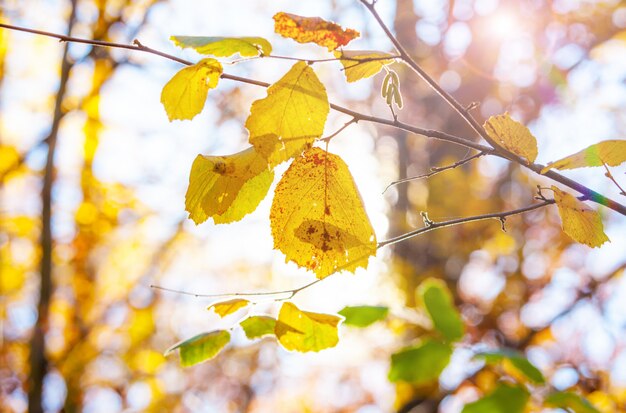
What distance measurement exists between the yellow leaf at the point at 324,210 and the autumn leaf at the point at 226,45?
0.10m

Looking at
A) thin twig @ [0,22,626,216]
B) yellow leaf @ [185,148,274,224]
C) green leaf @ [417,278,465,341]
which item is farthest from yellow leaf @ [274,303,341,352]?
green leaf @ [417,278,465,341]

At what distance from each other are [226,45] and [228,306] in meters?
0.27

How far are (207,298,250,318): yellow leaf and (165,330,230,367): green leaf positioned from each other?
36 mm

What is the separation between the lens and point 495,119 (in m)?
0.49

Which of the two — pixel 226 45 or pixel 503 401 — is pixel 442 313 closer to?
pixel 503 401

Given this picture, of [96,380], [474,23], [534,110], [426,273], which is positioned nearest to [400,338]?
[426,273]

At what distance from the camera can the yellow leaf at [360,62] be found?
0.47m

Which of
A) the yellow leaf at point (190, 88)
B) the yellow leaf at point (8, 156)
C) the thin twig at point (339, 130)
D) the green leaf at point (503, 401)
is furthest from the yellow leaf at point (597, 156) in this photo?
the yellow leaf at point (8, 156)

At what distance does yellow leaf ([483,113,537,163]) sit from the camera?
492 millimetres

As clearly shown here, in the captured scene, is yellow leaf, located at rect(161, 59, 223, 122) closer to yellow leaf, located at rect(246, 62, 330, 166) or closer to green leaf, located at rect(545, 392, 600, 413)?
yellow leaf, located at rect(246, 62, 330, 166)

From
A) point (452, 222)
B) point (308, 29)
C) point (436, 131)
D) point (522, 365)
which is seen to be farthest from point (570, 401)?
point (308, 29)

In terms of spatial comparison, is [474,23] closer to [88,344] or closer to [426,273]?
[426,273]

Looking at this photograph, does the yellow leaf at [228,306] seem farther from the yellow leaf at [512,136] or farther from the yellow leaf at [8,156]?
the yellow leaf at [8,156]

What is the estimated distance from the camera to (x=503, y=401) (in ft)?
2.48
